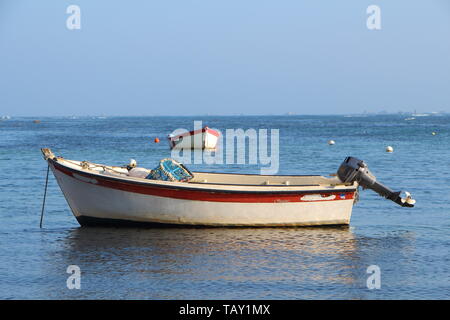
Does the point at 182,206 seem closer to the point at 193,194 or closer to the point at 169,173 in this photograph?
the point at 193,194

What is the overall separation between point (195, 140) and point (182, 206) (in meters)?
34.8

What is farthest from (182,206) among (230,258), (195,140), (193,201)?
(195,140)

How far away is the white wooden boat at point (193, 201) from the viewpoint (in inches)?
720

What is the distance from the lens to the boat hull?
18391mm

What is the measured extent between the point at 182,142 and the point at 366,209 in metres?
31.5

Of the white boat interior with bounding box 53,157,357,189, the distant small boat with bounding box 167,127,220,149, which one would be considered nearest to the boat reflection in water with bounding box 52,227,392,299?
the white boat interior with bounding box 53,157,357,189

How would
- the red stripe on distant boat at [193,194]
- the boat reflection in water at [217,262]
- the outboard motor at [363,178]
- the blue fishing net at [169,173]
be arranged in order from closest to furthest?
the boat reflection in water at [217,262] → the red stripe on distant boat at [193,194] → the blue fishing net at [169,173] → the outboard motor at [363,178]

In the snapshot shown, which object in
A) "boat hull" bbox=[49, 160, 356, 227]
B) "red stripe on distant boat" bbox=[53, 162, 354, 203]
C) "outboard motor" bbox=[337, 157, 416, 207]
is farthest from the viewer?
"outboard motor" bbox=[337, 157, 416, 207]

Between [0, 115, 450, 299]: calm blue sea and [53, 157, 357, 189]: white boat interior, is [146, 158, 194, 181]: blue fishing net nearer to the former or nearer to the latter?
[53, 157, 357, 189]: white boat interior

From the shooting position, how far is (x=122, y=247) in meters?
17.0

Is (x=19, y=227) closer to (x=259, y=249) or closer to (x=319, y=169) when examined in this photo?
(x=259, y=249)

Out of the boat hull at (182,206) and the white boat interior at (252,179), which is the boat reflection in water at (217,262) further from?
the white boat interior at (252,179)

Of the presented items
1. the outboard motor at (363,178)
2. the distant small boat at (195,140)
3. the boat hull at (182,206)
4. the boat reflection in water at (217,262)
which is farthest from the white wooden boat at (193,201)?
the distant small boat at (195,140)

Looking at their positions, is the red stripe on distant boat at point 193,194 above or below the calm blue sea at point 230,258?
above
